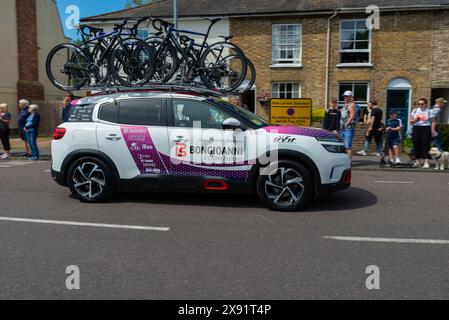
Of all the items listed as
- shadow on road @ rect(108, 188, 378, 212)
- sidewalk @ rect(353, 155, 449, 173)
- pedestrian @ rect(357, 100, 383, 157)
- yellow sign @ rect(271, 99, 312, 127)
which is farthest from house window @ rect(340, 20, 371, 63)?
shadow on road @ rect(108, 188, 378, 212)

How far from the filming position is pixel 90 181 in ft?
21.5

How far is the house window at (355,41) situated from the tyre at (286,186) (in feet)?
47.7

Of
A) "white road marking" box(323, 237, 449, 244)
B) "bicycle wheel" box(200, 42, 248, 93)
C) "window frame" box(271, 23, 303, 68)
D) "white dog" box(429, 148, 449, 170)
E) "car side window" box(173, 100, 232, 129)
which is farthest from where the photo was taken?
"window frame" box(271, 23, 303, 68)

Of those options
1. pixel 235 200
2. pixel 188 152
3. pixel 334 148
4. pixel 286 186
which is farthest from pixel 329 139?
pixel 188 152

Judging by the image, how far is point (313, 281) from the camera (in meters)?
3.61

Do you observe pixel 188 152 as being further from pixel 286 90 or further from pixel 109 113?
pixel 286 90

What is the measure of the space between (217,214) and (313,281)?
2.49m

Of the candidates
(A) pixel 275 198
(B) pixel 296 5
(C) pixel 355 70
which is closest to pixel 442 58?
(C) pixel 355 70

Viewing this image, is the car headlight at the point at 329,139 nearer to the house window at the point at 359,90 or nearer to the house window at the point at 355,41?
the house window at the point at 359,90

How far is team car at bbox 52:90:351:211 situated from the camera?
5965 millimetres

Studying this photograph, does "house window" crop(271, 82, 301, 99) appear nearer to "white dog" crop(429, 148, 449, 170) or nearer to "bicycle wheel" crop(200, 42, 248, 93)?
"white dog" crop(429, 148, 449, 170)

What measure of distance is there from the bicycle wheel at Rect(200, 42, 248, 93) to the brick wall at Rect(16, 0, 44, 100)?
17430 mm

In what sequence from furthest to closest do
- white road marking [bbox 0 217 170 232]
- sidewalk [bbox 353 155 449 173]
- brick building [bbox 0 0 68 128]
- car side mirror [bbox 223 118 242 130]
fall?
brick building [bbox 0 0 68 128] < sidewalk [bbox 353 155 449 173] < car side mirror [bbox 223 118 242 130] < white road marking [bbox 0 217 170 232]
